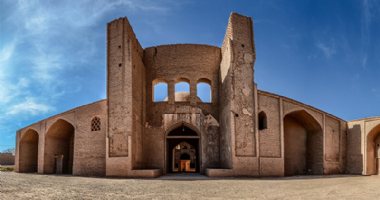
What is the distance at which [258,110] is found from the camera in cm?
1889

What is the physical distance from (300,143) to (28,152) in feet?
65.7

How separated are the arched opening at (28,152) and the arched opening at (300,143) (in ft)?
60.4

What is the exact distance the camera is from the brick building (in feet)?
59.7

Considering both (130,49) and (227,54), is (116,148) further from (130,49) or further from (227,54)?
(227,54)

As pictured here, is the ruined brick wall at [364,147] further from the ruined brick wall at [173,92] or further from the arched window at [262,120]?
the ruined brick wall at [173,92]

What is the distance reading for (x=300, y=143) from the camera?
22688mm

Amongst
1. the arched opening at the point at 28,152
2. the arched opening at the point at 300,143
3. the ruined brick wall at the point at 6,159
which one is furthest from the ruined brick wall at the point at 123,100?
the ruined brick wall at the point at 6,159

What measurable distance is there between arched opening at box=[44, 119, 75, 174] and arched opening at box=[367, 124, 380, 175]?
64.6 feet

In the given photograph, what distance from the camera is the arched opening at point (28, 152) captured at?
24.3 meters

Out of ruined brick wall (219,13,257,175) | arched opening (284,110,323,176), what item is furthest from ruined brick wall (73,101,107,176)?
arched opening (284,110,323,176)

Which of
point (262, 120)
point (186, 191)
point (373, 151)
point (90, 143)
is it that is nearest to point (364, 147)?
point (373, 151)

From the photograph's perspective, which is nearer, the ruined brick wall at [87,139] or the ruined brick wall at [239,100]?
the ruined brick wall at [239,100]

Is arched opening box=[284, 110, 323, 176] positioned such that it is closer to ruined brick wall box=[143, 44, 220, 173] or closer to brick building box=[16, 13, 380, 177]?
brick building box=[16, 13, 380, 177]

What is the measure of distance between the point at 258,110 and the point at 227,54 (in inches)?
152
